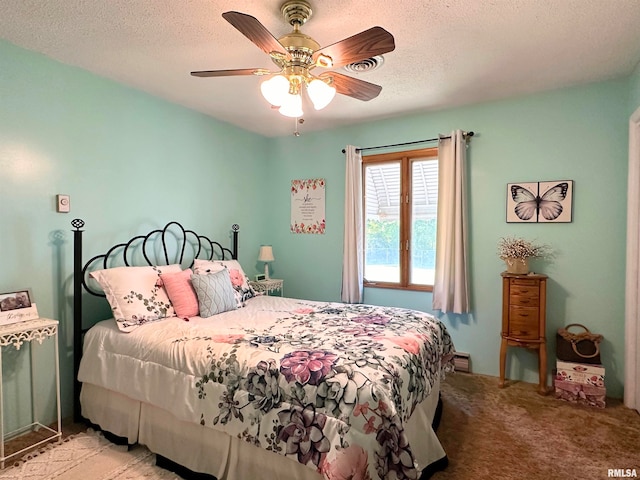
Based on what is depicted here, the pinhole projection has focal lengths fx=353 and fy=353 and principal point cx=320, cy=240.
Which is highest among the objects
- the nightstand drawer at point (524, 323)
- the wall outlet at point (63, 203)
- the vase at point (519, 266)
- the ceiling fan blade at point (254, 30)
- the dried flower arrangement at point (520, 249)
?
the ceiling fan blade at point (254, 30)

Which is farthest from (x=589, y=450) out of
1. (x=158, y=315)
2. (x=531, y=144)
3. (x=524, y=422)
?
(x=158, y=315)

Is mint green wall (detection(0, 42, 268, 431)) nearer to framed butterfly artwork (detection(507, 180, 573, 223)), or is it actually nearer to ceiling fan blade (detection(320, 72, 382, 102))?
ceiling fan blade (detection(320, 72, 382, 102))

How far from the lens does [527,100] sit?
10.3ft

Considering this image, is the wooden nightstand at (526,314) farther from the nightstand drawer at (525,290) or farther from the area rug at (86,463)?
the area rug at (86,463)

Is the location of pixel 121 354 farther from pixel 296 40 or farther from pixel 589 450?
pixel 589 450

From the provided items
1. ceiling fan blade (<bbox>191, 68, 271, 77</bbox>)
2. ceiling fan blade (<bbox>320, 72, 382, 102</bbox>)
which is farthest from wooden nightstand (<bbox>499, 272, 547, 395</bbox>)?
ceiling fan blade (<bbox>191, 68, 271, 77</bbox>)

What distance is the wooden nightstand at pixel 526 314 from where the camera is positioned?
2.89 meters

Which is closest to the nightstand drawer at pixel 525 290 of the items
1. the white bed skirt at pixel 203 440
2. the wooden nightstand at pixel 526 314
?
the wooden nightstand at pixel 526 314

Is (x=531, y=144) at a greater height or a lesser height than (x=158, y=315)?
greater

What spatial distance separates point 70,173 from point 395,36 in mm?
2434

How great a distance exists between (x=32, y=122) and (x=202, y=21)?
1.38 metres

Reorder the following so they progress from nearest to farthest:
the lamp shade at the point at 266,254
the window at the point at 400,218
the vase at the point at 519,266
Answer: the vase at the point at 519,266, the window at the point at 400,218, the lamp shade at the point at 266,254

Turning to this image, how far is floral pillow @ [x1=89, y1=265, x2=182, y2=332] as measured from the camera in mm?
2354

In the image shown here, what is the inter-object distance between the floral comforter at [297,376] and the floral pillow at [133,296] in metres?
0.09
